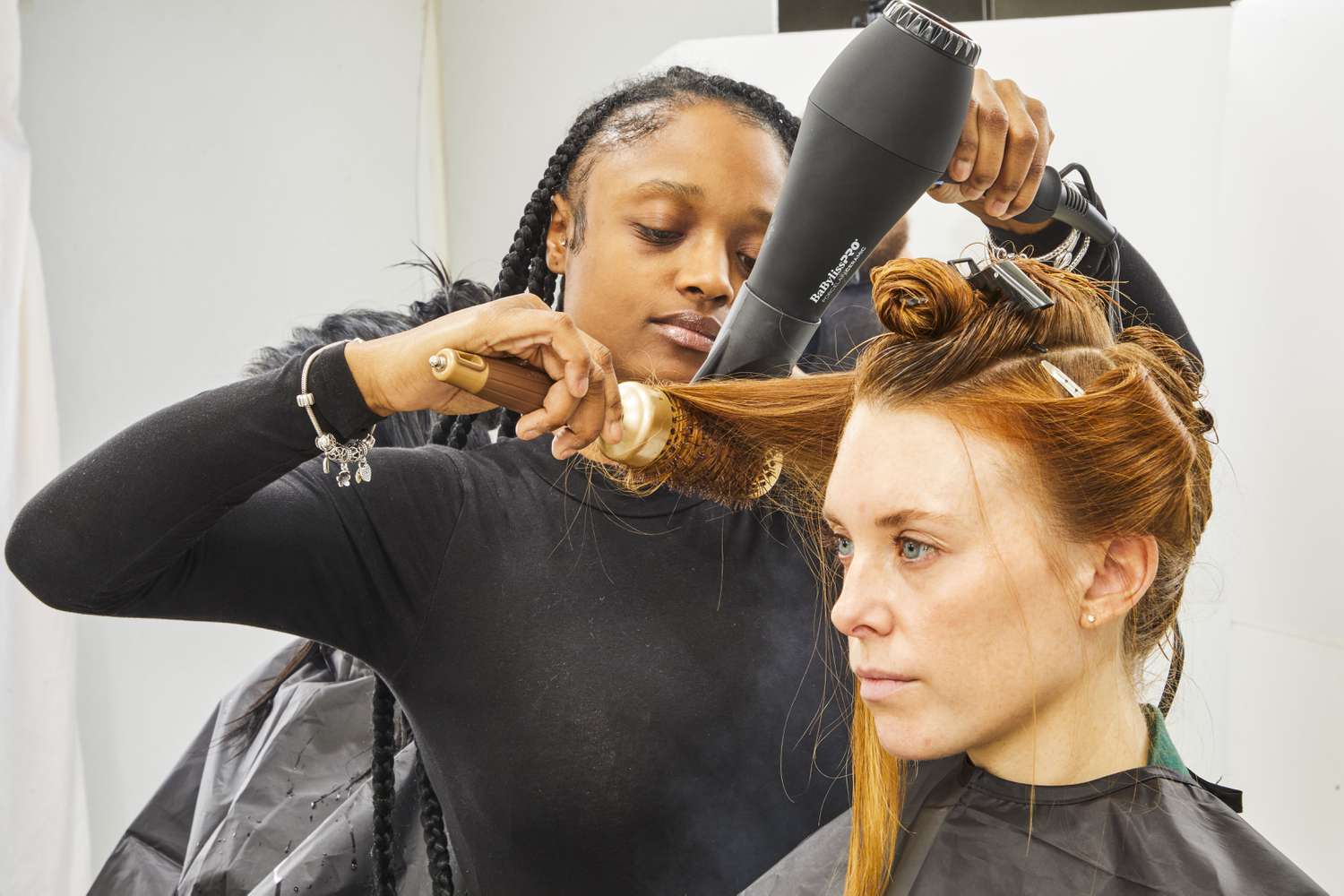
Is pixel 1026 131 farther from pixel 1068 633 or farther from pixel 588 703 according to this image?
pixel 588 703

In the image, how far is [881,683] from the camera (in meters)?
0.85

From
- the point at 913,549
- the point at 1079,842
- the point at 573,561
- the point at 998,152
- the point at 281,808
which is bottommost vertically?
the point at 281,808

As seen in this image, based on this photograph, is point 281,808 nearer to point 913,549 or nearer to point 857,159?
point 913,549

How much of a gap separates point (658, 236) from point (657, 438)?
258 mm

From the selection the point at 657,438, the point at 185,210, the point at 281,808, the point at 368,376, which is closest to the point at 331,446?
the point at 368,376

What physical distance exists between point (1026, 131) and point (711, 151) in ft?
0.98

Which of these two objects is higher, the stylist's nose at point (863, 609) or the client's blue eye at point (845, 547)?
the client's blue eye at point (845, 547)

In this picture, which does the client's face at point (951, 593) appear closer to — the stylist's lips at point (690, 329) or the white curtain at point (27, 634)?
the stylist's lips at point (690, 329)

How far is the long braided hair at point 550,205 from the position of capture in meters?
1.18

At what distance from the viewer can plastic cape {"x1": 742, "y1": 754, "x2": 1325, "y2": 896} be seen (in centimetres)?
82

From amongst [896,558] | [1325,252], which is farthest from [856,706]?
[1325,252]

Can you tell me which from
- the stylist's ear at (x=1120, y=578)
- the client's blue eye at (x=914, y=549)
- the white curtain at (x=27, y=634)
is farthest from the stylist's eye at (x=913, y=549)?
the white curtain at (x=27, y=634)

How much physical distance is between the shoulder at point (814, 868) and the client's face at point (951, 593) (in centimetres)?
20

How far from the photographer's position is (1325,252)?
1.36 meters
